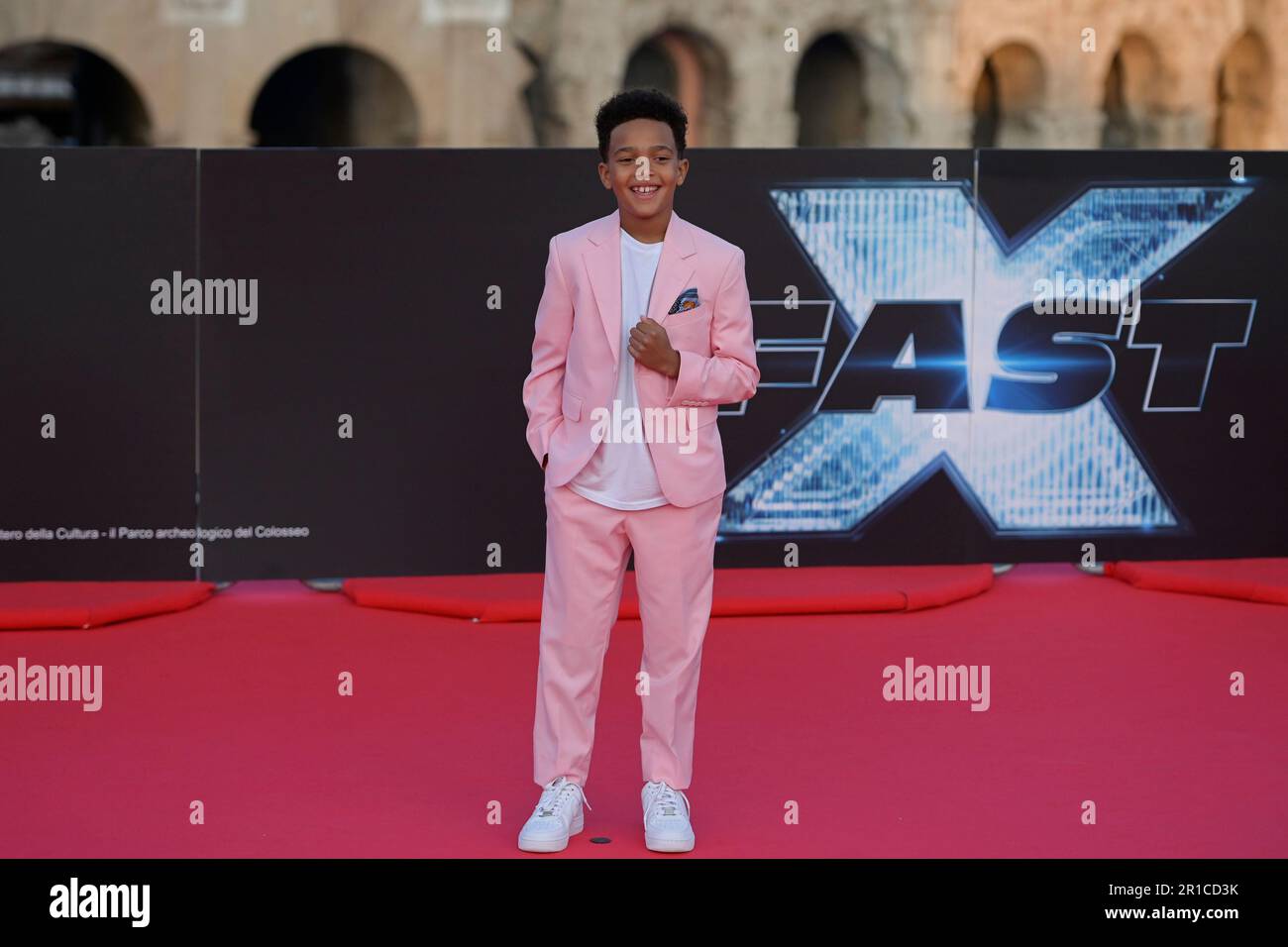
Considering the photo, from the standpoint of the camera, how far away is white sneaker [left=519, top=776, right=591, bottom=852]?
457cm

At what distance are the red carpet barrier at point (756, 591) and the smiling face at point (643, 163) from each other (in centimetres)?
344

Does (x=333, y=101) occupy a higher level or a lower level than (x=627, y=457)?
higher

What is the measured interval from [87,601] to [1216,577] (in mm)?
5122

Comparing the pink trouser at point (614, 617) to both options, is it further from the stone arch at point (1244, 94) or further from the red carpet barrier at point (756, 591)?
the stone arch at point (1244, 94)

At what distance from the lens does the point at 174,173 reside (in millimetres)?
8281

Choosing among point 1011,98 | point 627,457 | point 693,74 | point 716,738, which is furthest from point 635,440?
point 1011,98

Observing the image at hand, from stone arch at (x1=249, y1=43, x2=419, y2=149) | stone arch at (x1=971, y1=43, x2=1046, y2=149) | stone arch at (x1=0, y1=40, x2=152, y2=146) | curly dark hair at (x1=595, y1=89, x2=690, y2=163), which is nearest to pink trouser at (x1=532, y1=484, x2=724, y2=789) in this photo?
curly dark hair at (x1=595, y1=89, x2=690, y2=163)

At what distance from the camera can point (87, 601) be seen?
7848mm

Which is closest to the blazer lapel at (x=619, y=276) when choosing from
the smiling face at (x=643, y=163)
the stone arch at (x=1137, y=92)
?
the smiling face at (x=643, y=163)

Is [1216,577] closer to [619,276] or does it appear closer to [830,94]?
Answer: [619,276]

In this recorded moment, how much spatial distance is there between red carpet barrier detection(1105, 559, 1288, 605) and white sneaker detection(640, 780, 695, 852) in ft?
14.5

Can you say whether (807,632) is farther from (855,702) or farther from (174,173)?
(174,173)

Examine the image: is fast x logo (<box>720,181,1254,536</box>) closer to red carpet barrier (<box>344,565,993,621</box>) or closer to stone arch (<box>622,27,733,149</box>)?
red carpet barrier (<box>344,565,993,621</box>)

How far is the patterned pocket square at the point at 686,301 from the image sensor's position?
15.0ft
